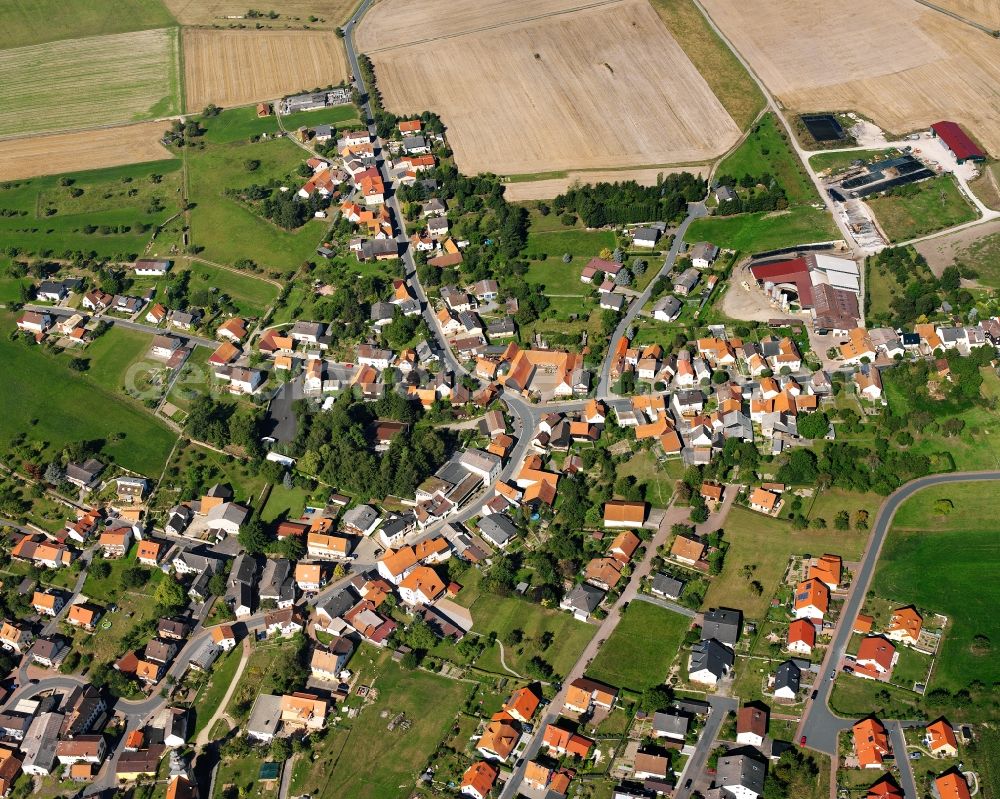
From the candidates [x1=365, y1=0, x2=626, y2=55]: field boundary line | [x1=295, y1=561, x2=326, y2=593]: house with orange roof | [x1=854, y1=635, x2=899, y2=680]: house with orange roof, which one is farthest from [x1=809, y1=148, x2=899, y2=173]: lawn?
[x1=295, y1=561, x2=326, y2=593]: house with orange roof

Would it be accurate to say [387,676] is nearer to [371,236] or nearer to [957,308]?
[371,236]

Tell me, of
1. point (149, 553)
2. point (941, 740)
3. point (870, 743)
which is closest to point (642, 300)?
point (870, 743)

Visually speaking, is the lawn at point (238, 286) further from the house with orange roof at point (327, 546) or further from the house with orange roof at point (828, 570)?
the house with orange roof at point (828, 570)

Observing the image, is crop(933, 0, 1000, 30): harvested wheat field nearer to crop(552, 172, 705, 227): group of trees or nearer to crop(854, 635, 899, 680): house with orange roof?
crop(552, 172, 705, 227): group of trees

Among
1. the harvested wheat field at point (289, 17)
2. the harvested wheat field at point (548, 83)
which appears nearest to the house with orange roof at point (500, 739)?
the harvested wheat field at point (548, 83)

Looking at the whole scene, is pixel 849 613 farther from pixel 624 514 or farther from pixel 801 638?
pixel 624 514
